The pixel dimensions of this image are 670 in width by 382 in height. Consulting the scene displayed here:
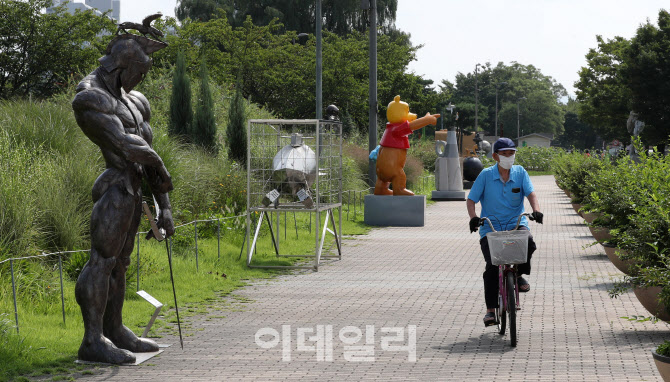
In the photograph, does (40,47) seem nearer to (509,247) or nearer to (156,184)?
(156,184)

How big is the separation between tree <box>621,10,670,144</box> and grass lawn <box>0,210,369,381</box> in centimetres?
2862

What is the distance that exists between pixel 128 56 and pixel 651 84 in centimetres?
3741

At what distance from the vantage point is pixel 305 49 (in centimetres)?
4128

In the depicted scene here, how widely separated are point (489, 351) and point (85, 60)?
24.3 m

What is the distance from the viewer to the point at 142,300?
1024 centimetres

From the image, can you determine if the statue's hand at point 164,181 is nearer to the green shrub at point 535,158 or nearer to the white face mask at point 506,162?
the white face mask at point 506,162

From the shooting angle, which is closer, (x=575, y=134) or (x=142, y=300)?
(x=142, y=300)

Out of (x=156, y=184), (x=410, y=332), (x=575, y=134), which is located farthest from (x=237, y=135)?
(x=575, y=134)

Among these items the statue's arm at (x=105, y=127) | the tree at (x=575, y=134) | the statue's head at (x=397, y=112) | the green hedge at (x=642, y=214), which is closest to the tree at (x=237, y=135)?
the statue's head at (x=397, y=112)

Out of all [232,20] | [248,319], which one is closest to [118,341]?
[248,319]

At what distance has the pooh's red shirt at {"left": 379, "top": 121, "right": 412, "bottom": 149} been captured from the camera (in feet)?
65.5

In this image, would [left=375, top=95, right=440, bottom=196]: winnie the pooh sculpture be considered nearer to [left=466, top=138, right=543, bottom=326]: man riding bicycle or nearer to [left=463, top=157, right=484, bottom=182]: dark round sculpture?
[left=466, top=138, right=543, bottom=326]: man riding bicycle

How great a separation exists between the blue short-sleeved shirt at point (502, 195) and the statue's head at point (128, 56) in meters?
3.16

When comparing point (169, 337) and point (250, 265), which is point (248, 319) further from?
point (250, 265)
